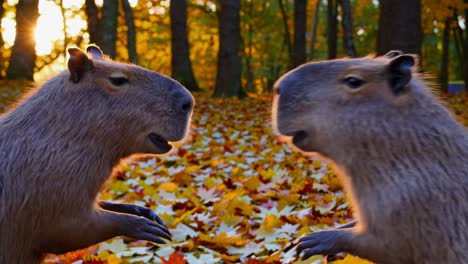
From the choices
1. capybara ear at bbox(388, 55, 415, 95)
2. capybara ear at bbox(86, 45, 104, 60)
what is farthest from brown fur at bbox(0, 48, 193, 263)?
capybara ear at bbox(388, 55, 415, 95)

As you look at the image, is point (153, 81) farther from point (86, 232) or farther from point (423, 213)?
point (423, 213)

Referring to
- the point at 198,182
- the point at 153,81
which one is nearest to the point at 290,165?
the point at 198,182

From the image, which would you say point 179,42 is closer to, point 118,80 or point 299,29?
point 299,29

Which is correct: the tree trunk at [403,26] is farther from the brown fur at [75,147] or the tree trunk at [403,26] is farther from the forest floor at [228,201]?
the brown fur at [75,147]

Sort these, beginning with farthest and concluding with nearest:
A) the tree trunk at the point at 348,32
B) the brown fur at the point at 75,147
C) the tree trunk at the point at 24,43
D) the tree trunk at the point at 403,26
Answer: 1. the tree trunk at the point at 24,43
2. the tree trunk at the point at 348,32
3. the tree trunk at the point at 403,26
4. the brown fur at the point at 75,147

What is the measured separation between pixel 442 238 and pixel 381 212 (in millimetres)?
231

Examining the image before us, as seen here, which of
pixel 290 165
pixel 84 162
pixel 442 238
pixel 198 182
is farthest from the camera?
pixel 290 165

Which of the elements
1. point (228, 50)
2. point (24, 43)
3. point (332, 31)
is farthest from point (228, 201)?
point (332, 31)

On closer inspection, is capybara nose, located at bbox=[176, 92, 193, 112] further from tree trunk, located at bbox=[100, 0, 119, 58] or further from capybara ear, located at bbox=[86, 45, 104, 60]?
tree trunk, located at bbox=[100, 0, 119, 58]

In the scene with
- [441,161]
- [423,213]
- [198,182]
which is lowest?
[198,182]

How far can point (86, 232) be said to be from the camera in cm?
236

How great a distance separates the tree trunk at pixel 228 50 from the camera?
1534 centimetres

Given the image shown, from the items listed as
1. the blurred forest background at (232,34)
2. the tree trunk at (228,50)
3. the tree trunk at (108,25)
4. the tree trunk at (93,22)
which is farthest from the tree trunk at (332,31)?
the tree trunk at (108,25)

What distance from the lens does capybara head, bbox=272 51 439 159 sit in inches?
86.4
